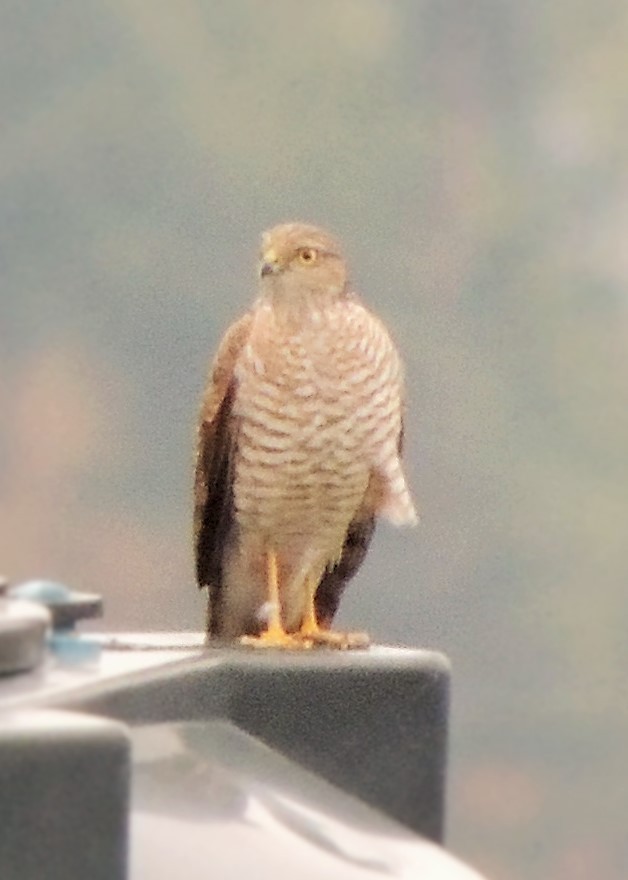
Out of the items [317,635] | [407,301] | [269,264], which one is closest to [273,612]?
[317,635]

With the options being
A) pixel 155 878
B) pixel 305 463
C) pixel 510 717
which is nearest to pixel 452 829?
pixel 510 717

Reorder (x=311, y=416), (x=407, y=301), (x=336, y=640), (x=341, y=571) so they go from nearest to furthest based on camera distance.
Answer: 1. (x=336, y=640)
2. (x=311, y=416)
3. (x=341, y=571)
4. (x=407, y=301)

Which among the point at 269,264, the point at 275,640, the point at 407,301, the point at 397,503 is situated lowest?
the point at 275,640

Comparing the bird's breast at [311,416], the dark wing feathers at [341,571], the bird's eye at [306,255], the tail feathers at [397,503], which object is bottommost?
the dark wing feathers at [341,571]

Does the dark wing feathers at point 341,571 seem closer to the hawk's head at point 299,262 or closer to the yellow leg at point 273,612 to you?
the yellow leg at point 273,612

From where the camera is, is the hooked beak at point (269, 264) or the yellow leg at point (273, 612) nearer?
the yellow leg at point (273, 612)

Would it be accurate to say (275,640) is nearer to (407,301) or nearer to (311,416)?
(311,416)

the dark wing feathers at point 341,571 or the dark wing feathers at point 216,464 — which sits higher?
the dark wing feathers at point 216,464

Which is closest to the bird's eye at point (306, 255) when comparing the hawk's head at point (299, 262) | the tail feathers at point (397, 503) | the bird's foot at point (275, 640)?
the hawk's head at point (299, 262)
